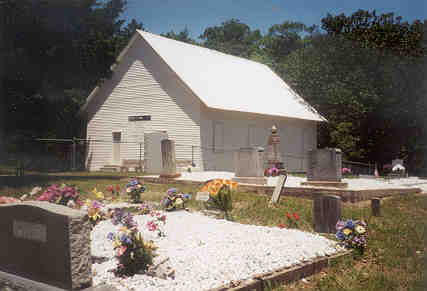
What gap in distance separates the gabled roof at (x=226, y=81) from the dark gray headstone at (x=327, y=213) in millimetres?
11314

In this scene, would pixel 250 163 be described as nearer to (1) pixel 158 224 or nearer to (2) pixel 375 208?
(2) pixel 375 208

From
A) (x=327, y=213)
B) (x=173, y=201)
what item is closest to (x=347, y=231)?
(x=327, y=213)

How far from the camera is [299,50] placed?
26.9m

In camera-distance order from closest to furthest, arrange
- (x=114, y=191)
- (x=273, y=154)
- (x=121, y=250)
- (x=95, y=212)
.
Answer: (x=121, y=250) < (x=95, y=212) < (x=114, y=191) < (x=273, y=154)

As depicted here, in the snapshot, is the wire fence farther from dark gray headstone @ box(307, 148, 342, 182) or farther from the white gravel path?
dark gray headstone @ box(307, 148, 342, 182)

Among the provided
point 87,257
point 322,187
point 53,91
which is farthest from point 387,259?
point 53,91

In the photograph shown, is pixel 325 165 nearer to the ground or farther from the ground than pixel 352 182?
farther from the ground

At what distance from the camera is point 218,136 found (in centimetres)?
2048

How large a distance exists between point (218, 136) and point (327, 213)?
13.2 metres

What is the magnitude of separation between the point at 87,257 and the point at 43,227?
1.63 ft

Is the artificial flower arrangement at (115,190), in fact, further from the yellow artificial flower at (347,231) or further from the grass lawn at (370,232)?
the yellow artificial flower at (347,231)

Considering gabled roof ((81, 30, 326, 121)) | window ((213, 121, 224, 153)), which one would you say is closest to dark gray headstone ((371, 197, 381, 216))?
gabled roof ((81, 30, 326, 121))

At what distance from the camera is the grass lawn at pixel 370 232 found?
16.8 ft

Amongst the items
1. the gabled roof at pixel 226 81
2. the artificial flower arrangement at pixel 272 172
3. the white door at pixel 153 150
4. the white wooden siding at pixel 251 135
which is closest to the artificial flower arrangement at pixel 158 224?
the artificial flower arrangement at pixel 272 172
